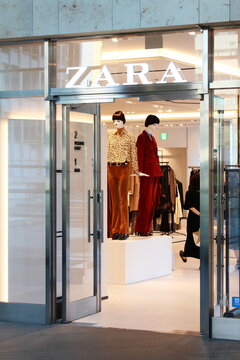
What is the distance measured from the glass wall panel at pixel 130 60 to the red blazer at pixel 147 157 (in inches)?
150

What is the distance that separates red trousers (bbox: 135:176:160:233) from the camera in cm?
1023

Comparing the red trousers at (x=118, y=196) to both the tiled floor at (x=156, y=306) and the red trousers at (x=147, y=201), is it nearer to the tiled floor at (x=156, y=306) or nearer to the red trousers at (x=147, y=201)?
the red trousers at (x=147, y=201)

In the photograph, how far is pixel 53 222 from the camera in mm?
6754

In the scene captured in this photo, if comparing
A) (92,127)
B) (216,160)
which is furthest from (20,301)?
(216,160)

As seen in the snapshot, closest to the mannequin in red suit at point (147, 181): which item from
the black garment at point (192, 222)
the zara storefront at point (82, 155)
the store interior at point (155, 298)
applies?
the store interior at point (155, 298)

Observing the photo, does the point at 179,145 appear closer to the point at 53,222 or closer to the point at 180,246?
the point at 180,246

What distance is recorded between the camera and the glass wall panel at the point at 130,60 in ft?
20.6

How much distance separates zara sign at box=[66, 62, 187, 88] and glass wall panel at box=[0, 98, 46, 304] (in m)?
0.42

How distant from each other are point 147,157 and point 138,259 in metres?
1.81

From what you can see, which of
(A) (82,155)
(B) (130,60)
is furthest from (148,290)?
(B) (130,60)

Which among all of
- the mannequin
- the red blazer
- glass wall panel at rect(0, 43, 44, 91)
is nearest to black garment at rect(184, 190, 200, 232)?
the red blazer

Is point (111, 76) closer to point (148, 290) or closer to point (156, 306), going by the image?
point (156, 306)

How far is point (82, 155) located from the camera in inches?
281

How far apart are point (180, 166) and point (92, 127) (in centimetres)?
1059
